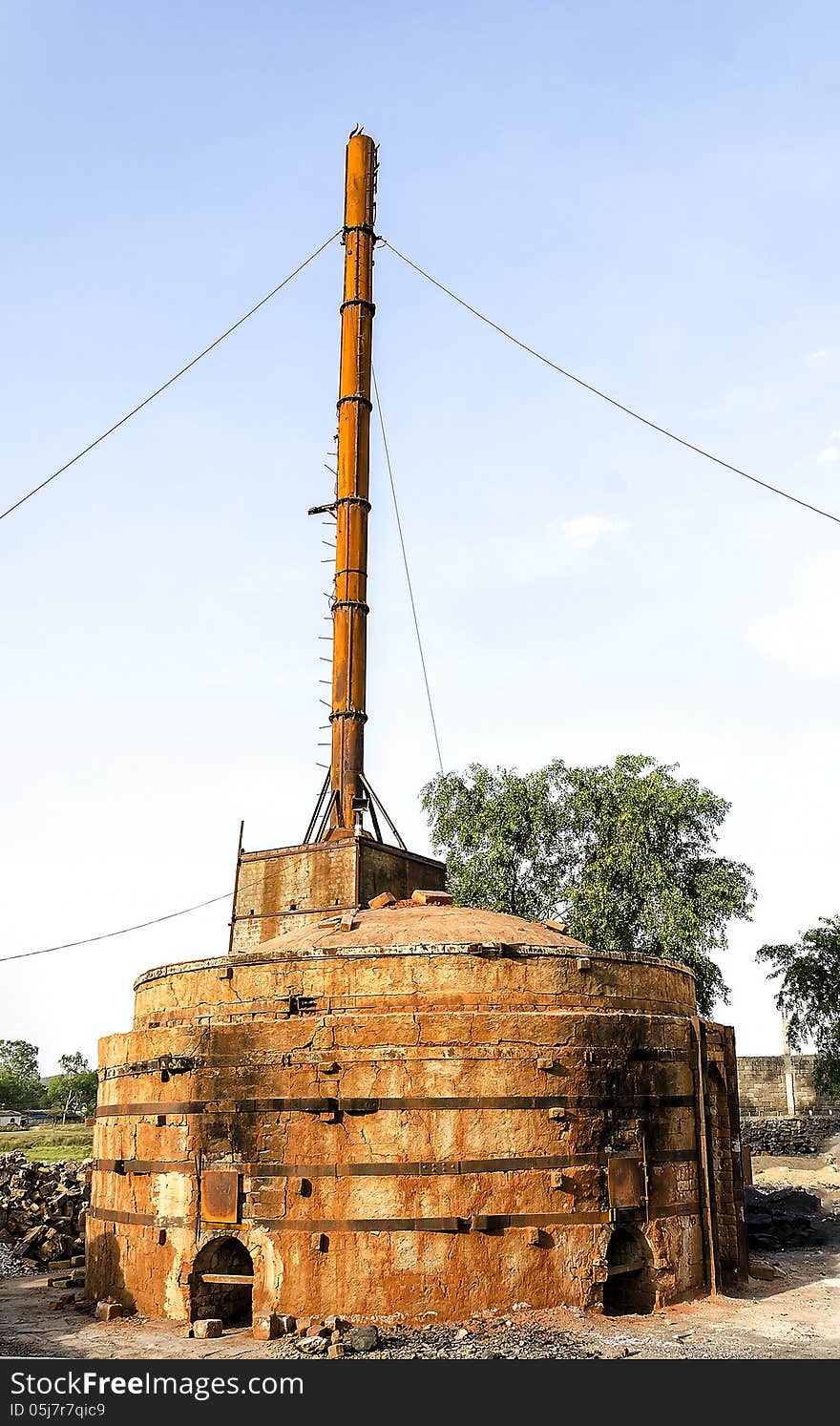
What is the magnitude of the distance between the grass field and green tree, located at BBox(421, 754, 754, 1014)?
19.8 metres

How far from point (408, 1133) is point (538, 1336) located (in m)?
2.62

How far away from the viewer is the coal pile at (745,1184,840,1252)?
21734 millimetres

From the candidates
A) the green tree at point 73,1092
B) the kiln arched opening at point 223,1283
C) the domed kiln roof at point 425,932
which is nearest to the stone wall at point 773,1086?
the domed kiln roof at point 425,932

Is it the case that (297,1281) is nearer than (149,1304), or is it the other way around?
(297,1281)

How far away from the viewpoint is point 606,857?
35.0 meters

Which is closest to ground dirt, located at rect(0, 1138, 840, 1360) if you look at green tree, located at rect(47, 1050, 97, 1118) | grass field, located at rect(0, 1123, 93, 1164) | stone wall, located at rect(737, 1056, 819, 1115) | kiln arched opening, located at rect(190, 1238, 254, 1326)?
kiln arched opening, located at rect(190, 1238, 254, 1326)

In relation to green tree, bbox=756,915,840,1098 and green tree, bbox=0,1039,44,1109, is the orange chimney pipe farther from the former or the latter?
green tree, bbox=0,1039,44,1109

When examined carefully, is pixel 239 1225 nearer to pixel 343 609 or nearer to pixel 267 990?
pixel 267 990

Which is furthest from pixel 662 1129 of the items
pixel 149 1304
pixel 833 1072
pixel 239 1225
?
pixel 833 1072

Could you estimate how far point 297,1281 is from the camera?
13.6 meters

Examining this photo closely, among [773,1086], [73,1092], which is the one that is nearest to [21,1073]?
[73,1092]

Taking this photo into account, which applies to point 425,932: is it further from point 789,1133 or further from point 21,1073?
point 21,1073
